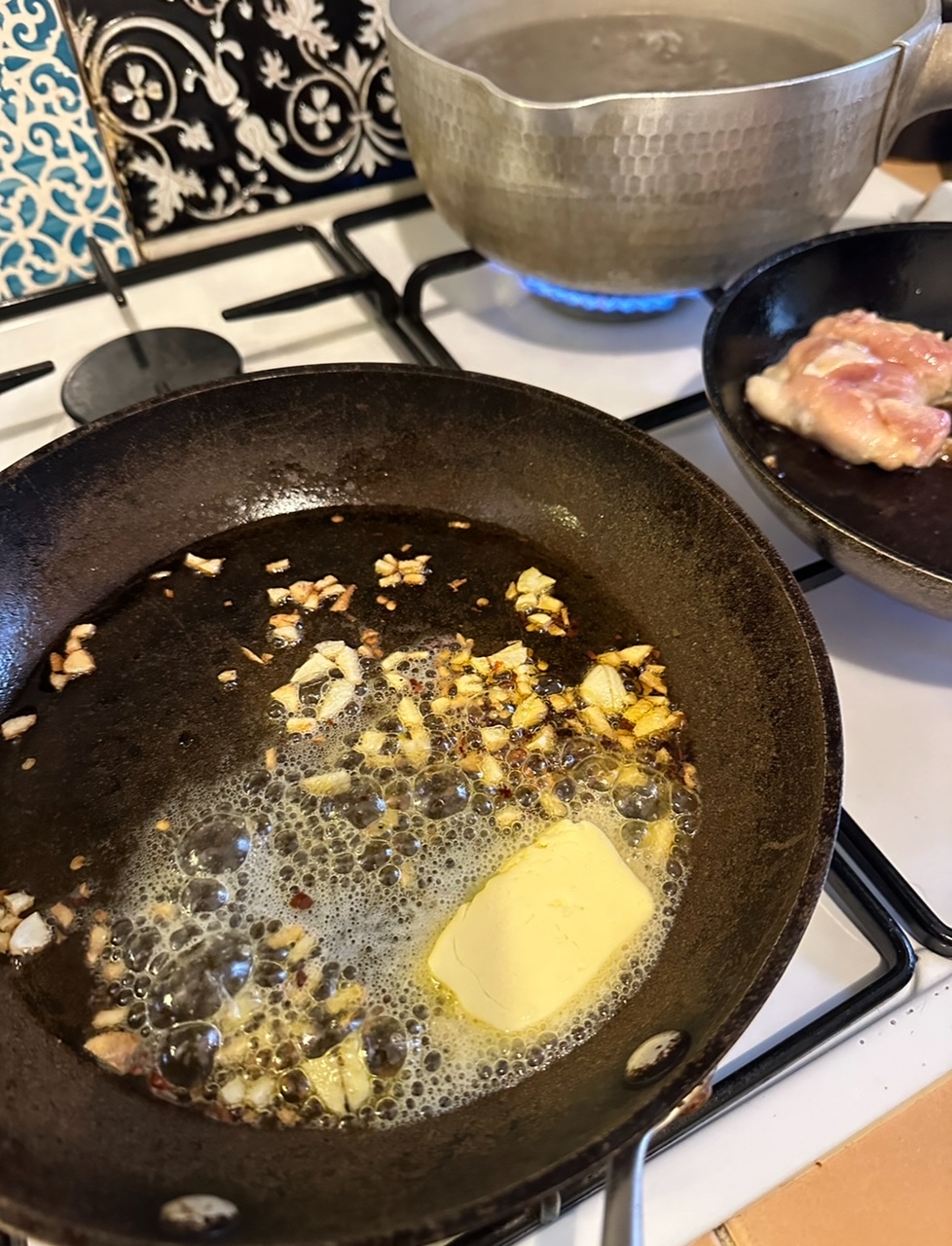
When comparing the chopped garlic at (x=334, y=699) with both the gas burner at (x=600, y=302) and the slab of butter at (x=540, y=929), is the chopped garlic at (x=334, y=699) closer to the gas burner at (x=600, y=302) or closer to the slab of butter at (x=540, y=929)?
the slab of butter at (x=540, y=929)

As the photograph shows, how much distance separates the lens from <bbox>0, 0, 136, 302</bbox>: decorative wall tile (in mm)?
723

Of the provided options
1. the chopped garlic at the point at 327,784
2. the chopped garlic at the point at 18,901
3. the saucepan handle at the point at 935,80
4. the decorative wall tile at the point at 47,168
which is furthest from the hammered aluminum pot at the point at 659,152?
the chopped garlic at the point at 18,901

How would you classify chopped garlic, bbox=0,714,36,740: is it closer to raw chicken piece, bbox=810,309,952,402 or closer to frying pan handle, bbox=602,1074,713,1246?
frying pan handle, bbox=602,1074,713,1246

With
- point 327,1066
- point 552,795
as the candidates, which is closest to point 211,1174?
point 327,1066

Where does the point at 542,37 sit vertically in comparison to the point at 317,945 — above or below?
above

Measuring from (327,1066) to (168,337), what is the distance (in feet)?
1.92

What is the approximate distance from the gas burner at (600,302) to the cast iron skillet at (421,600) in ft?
0.54

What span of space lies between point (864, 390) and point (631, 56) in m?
0.35

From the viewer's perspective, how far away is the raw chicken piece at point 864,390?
2.03ft

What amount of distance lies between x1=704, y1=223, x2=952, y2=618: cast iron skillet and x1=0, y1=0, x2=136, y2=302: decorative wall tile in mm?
536

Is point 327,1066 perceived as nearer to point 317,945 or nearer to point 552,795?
point 317,945

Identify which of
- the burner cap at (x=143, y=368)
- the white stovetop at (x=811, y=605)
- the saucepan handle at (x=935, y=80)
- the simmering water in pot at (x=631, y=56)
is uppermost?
the simmering water in pot at (x=631, y=56)

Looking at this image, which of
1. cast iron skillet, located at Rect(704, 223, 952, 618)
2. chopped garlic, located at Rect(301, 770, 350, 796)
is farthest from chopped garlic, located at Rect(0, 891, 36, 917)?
cast iron skillet, located at Rect(704, 223, 952, 618)

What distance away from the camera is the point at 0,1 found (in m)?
0.70
